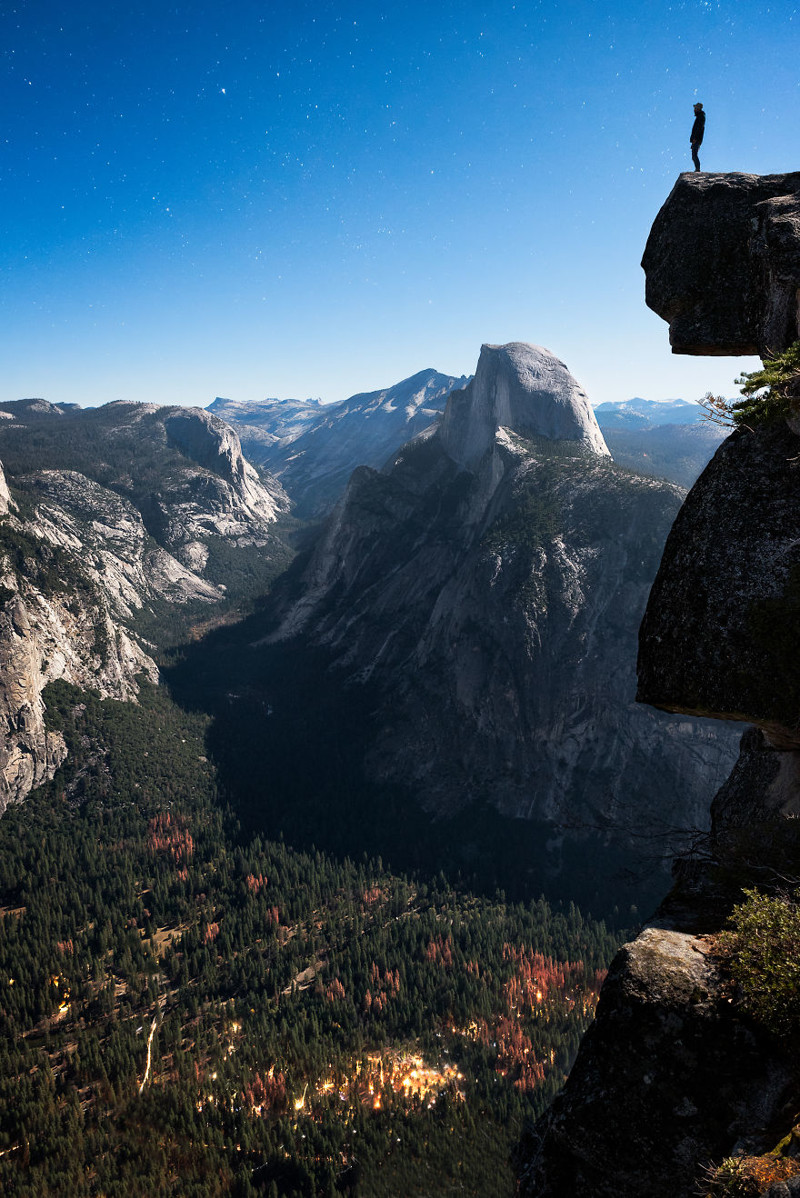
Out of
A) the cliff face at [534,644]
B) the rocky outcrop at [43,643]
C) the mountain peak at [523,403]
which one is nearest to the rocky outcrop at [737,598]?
the cliff face at [534,644]

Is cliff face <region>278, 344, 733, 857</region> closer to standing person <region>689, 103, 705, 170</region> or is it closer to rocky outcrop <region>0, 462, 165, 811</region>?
rocky outcrop <region>0, 462, 165, 811</region>

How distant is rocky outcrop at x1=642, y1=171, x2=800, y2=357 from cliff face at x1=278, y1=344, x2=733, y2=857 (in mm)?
89035

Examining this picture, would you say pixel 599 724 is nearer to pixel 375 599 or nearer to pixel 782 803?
pixel 375 599

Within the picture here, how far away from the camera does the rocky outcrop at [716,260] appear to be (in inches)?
662

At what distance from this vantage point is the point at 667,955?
403 inches

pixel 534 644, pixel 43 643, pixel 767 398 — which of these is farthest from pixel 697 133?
pixel 43 643

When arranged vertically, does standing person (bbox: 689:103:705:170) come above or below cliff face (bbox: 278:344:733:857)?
above

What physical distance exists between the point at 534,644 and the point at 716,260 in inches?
4320

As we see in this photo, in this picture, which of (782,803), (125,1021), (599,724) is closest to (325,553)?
(599,724)

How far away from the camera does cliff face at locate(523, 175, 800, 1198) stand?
30.1 feet

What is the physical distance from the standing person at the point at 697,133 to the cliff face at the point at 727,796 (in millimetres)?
4176

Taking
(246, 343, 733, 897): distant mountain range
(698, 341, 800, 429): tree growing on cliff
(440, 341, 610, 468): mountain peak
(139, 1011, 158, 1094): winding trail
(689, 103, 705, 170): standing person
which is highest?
(440, 341, 610, 468): mountain peak

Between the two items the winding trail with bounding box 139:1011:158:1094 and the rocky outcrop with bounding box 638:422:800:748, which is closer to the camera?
the rocky outcrop with bounding box 638:422:800:748

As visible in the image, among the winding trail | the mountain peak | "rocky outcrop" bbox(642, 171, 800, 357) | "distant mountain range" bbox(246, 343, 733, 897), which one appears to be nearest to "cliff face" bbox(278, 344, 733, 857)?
"distant mountain range" bbox(246, 343, 733, 897)
